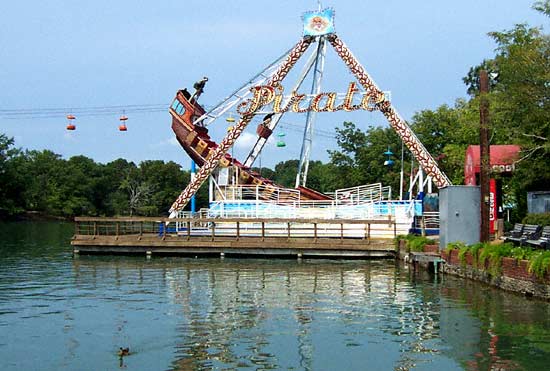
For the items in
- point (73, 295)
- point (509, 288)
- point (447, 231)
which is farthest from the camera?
point (447, 231)

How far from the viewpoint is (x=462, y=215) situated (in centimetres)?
3120

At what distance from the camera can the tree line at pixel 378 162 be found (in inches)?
1114

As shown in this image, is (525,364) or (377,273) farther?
(377,273)

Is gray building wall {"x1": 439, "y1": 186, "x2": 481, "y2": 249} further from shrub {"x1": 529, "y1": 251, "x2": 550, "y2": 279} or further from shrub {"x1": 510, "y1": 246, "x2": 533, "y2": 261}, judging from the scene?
shrub {"x1": 529, "y1": 251, "x2": 550, "y2": 279}

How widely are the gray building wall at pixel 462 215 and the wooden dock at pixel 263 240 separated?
9.17 metres

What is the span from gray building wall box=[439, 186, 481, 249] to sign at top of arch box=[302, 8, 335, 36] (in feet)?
69.0

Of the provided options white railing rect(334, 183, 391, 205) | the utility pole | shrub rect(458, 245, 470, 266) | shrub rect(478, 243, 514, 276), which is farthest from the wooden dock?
shrub rect(478, 243, 514, 276)

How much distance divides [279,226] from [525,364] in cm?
3100

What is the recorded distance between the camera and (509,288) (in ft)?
80.6

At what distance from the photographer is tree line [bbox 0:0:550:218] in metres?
Answer: 28.3

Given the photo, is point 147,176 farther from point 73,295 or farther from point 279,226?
point 73,295

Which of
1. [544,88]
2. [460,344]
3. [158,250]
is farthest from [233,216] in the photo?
[460,344]

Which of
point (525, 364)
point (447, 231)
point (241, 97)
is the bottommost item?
point (525, 364)

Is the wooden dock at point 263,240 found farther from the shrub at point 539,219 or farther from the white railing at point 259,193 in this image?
the shrub at point 539,219
